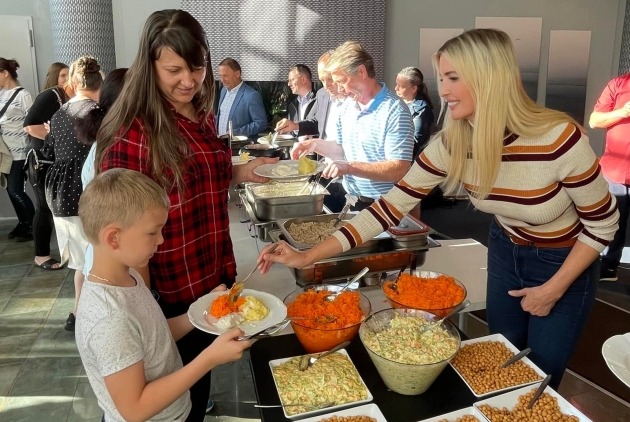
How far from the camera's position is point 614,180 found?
3262 mm

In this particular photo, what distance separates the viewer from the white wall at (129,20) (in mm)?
4785

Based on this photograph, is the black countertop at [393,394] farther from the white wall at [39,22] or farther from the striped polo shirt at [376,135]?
the white wall at [39,22]

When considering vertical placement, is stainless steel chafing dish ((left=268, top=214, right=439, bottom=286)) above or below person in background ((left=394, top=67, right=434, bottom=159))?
below

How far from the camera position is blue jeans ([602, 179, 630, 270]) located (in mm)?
3279

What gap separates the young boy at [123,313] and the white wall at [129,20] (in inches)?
167

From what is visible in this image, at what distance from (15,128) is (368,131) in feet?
10.3

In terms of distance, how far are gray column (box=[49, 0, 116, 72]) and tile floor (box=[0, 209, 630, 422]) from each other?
2064 millimetres

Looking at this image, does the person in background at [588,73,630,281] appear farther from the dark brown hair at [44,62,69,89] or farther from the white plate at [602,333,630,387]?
the dark brown hair at [44,62,69,89]

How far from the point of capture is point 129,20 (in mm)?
4809

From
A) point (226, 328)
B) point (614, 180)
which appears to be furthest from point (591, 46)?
point (226, 328)

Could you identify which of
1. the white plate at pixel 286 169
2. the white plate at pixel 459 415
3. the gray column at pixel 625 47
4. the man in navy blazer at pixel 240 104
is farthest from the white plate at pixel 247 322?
the gray column at pixel 625 47

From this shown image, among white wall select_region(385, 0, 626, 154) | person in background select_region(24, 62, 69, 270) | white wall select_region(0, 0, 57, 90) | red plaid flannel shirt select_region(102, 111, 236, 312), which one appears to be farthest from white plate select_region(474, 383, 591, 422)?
white wall select_region(0, 0, 57, 90)

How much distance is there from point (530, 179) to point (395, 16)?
4.36m

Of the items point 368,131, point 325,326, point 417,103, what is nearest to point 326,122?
point 368,131
